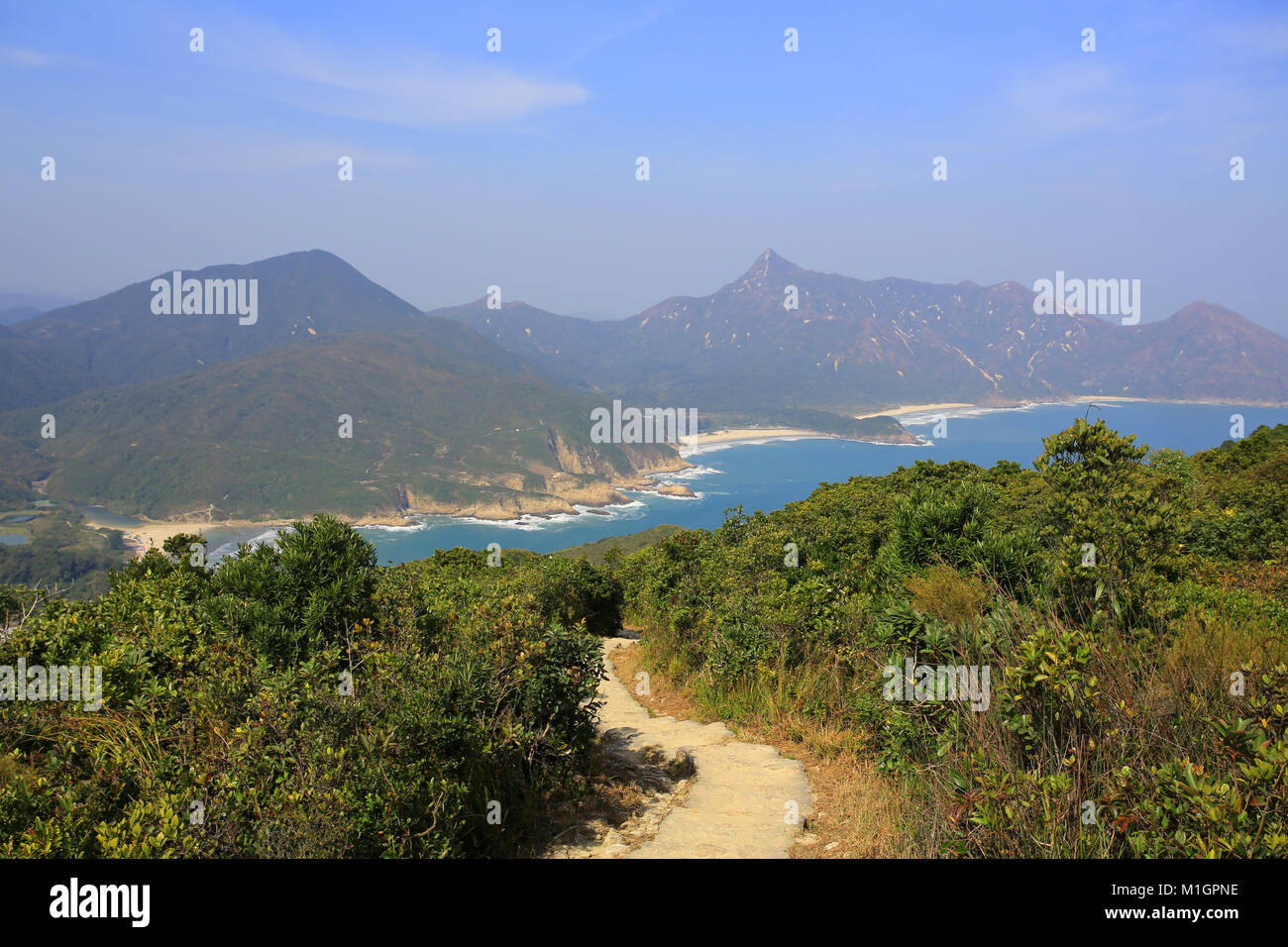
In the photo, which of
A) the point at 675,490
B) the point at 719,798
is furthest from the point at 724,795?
the point at 675,490

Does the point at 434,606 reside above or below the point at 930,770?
above

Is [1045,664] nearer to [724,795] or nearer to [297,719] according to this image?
[724,795]

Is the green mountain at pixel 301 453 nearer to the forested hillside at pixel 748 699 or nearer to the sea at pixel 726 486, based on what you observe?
the sea at pixel 726 486

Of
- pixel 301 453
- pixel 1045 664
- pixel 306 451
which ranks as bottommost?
pixel 1045 664
